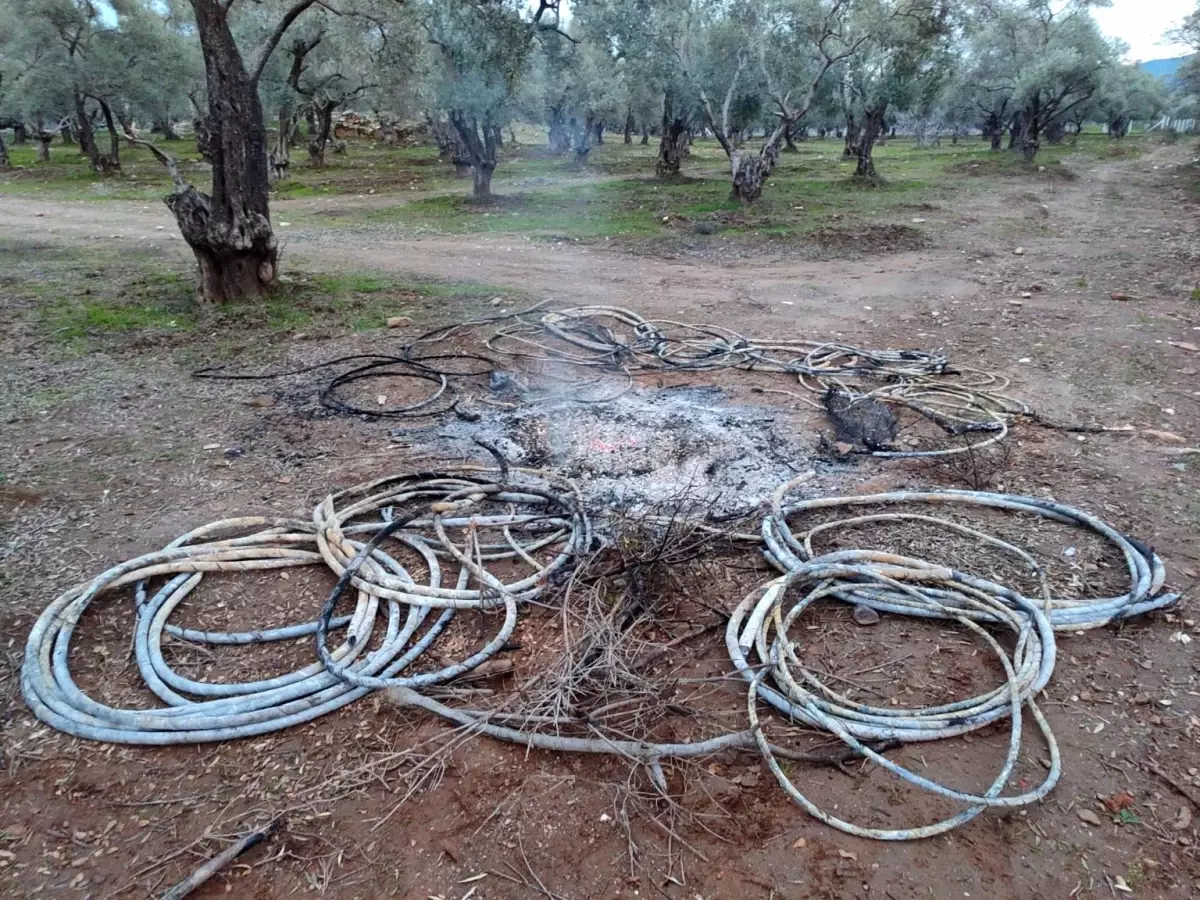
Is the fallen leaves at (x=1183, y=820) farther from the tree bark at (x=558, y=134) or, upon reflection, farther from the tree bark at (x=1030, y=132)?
the tree bark at (x=558, y=134)

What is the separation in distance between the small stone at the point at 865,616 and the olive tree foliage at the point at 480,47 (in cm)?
1346

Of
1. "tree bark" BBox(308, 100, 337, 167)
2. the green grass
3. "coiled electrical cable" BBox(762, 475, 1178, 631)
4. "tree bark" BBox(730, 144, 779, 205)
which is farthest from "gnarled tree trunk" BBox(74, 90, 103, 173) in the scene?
"coiled electrical cable" BBox(762, 475, 1178, 631)

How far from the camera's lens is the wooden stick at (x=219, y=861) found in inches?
78.2

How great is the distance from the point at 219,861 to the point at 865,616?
250 cm

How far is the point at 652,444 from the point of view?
4559 mm

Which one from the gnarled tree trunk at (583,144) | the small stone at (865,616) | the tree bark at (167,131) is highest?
the tree bark at (167,131)

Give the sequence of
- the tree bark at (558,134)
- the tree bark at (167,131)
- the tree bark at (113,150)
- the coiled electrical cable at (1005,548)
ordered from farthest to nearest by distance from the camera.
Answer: the tree bark at (167,131) < the tree bark at (558,134) < the tree bark at (113,150) < the coiled electrical cable at (1005,548)

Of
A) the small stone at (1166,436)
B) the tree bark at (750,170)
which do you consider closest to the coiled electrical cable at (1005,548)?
the small stone at (1166,436)

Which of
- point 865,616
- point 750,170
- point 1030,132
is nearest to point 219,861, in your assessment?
point 865,616

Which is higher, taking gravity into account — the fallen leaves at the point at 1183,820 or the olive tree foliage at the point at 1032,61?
the olive tree foliage at the point at 1032,61

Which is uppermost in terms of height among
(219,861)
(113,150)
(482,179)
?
(113,150)

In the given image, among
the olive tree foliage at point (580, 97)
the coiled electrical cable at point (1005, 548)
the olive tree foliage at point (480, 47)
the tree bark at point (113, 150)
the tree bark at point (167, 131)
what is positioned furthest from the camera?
the tree bark at point (167, 131)

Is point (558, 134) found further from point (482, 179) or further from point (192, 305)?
point (192, 305)

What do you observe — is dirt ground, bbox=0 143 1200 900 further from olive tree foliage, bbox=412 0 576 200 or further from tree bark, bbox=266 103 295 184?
tree bark, bbox=266 103 295 184
